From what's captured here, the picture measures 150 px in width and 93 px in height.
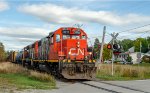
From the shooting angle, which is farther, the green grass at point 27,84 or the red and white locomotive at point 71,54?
the red and white locomotive at point 71,54

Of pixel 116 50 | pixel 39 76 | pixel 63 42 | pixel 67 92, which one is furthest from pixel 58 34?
pixel 67 92

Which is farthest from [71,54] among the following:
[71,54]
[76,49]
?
[76,49]

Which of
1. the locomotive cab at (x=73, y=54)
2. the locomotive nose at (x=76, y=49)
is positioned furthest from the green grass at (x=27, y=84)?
the locomotive nose at (x=76, y=49)

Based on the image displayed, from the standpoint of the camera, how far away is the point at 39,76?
854 inches

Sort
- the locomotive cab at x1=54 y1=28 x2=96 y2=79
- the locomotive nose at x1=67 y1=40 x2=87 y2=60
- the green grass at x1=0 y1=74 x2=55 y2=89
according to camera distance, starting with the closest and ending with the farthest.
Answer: the green grass at x1=0 y1=74 x2=55 y2=89
the locomotive cab at x1=54 y1=28 x2=96 y2=79
the locomotive nose at x1=67 y1=40 x2=87 y2=60

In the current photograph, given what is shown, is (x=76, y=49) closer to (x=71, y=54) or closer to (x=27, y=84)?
(x=71, y=54)

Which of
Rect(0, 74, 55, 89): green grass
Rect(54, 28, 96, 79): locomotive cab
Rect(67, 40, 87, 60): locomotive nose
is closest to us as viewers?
Rect(0, 74, 55, 89): green grass

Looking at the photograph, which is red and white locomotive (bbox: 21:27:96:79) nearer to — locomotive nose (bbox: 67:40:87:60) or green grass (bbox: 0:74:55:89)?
locomotive nose (bbox: 67:40:87:60)

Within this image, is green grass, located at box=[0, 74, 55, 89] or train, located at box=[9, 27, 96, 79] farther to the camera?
train, located at box=[9, 27, 96, 79]

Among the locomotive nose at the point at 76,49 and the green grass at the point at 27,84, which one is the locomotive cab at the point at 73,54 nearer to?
the locomotive nose at the point at 76,49

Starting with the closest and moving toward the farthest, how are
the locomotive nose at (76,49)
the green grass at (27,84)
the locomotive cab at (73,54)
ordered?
the green grass at (27,84)
the locomotive cab at (73,54)
the locomotive nose at (76,49)

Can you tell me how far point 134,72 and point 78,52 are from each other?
6.44 meters

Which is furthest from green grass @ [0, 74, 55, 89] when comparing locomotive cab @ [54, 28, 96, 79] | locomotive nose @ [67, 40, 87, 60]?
locomotive nose @ [67, 40, 87, 60]

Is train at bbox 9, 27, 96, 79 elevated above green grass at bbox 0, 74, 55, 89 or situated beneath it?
elevated above
